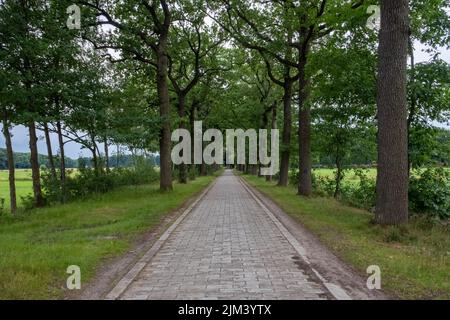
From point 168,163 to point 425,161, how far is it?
553 inches

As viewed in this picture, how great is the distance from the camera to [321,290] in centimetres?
614

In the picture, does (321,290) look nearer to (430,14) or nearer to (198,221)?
(198,221)

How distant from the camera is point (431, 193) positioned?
14.2m

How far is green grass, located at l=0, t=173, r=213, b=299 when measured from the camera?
645 centimetres

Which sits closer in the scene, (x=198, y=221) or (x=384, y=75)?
(x=384, y=75)

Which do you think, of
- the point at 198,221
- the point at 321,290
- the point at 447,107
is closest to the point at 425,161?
the point at 447,107

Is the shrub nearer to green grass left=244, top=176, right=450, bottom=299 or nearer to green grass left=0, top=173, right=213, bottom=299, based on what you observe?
green grass left=0, top=173, right=213, bottom=299

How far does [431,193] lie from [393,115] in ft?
15.6

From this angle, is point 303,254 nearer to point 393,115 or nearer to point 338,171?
point 393,115

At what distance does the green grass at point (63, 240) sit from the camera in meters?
6.45

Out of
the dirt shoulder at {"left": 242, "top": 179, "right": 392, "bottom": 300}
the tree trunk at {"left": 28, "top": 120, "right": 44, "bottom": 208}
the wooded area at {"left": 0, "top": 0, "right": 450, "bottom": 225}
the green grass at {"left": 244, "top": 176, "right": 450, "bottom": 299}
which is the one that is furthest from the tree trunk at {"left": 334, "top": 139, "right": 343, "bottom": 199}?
the tree trunk at {"left": 28, "top": 120, "right": 44, "bottom": 208}

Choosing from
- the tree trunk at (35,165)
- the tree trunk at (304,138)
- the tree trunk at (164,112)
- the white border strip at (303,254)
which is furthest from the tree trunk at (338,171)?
the tree trunk at (35,165)

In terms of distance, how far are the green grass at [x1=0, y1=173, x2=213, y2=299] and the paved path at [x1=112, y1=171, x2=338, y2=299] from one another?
110cm
